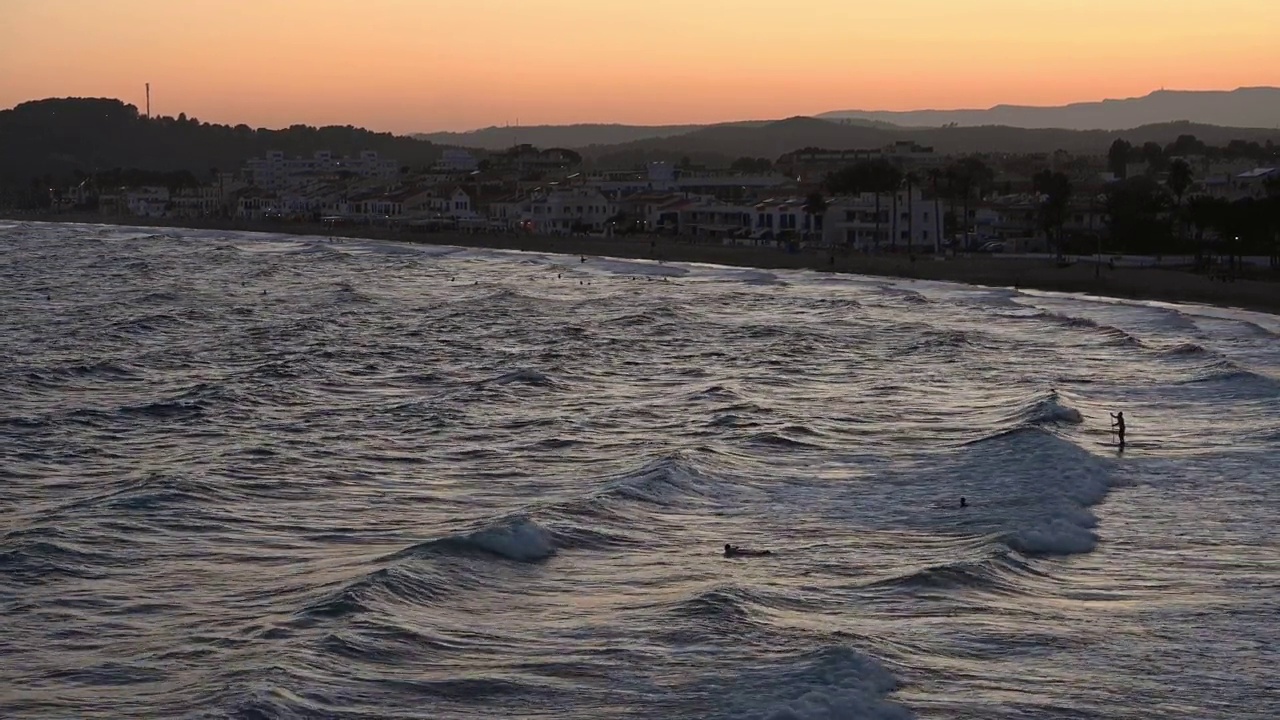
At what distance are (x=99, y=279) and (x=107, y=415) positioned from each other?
4186 cm

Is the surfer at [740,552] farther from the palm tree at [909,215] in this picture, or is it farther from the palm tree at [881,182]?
the palm tree at [881,182]

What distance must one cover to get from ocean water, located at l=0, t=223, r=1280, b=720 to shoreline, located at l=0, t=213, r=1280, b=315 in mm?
13856

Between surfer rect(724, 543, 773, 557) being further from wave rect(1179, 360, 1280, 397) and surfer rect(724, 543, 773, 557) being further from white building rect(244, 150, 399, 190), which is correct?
white building rect(244, 150, 399, 190)

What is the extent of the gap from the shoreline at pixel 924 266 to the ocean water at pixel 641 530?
13.9 meters

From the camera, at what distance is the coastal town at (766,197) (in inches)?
3327

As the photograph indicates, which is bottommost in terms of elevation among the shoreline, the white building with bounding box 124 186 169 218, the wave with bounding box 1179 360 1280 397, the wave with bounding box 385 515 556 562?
the wave with bounding box 385 515 556 562

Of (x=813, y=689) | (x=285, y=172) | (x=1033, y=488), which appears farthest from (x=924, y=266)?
(x=285, y=172)

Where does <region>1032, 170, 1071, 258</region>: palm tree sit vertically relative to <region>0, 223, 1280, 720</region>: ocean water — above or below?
above

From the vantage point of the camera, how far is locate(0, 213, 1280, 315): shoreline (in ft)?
169

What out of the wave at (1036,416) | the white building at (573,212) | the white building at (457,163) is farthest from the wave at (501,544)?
the white building at (457,163)

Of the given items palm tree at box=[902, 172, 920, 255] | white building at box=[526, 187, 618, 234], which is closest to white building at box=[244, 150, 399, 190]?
white building at box=[526, 187, 618, 234]

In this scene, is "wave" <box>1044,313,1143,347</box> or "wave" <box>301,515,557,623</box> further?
"wave" <box>1044,313,1143,347</box>

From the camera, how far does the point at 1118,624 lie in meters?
13.8

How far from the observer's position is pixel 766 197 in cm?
10962
